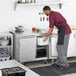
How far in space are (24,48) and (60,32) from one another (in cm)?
86

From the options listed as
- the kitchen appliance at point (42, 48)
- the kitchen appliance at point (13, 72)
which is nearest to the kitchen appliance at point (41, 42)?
the kitchen appliance at point (42, 48)

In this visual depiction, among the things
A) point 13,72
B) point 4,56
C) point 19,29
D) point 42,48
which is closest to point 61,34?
point 42,48

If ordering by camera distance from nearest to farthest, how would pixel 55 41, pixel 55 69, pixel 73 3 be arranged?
pixel 55 69 → pixel 55 41 → pixel 73 3

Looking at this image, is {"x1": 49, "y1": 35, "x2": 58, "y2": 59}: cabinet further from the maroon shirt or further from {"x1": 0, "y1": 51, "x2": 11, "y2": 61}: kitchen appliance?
{"x1": 0, "y1": 51, "x2": 11, "y2": 61}: kitchen appliance

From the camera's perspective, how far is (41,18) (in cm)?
641

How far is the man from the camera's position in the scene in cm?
550

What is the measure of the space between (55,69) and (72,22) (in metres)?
1.59

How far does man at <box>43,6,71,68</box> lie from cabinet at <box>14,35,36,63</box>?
0.35 m

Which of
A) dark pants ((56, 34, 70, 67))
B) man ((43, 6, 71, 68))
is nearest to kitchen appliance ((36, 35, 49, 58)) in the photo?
man ((43, 6, 71, 68))

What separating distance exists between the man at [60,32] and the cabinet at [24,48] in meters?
0.35

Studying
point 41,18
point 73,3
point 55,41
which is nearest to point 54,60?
point 55,41

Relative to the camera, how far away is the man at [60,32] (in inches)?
216

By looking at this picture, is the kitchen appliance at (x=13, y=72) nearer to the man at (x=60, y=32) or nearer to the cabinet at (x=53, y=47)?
the man at (x=60, y=32)

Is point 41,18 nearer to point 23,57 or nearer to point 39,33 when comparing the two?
point 39,33
